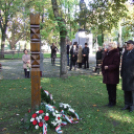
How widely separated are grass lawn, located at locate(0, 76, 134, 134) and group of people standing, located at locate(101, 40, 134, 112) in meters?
0.36

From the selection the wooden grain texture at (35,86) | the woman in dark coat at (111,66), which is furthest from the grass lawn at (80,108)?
the woman in dark coat at (111,66)

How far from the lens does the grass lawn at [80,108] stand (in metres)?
4.29

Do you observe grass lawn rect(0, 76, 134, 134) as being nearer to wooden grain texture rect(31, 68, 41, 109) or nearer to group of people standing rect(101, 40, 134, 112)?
group of people standing rect(101, 40, 134, 112)

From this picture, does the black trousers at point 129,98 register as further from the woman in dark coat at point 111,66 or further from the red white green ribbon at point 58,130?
the red white green ribbon at point 58,130

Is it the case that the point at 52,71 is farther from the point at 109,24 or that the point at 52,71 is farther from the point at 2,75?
the point at 109,24

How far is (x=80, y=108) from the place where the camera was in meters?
5.66

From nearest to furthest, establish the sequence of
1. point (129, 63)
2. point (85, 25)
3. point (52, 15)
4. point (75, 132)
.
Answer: point (75, 132) → point (129, 63) → point (52, 15) → point (85, 25)

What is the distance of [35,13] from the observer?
13.8 feet

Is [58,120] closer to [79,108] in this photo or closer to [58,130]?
[58,130]

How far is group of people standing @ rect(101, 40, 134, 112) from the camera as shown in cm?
513

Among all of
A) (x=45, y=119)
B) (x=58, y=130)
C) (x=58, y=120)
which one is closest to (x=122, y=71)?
(x=58, y=120)

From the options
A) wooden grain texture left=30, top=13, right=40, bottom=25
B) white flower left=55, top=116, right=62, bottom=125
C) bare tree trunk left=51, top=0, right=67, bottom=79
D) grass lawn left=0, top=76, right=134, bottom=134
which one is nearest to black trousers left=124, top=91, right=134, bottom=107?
grass lawn left=0, top=76, right=134, bottom=134

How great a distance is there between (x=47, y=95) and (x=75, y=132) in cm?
142

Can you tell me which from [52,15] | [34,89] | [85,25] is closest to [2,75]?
[52,15]
